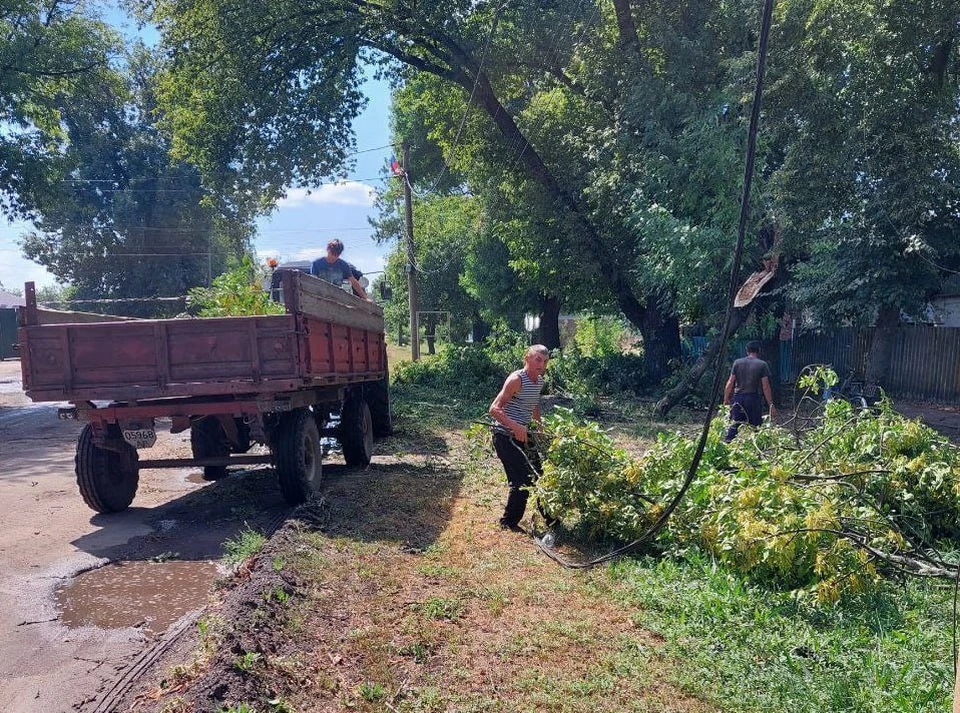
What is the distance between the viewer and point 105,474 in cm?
702

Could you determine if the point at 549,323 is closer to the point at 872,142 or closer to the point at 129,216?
the point at 872,142

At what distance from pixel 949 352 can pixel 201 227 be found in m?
34.0

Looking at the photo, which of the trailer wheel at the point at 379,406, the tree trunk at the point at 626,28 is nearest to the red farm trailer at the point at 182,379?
the trailer wheel at the point at 379,406

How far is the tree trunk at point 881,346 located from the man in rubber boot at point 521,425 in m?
11.6

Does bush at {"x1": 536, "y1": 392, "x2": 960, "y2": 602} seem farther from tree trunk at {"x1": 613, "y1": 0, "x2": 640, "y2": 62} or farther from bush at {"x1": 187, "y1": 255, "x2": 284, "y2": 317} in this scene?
tree trunk at {"x1": 613, "y1": 0, "x2": 640, "y2": 62}

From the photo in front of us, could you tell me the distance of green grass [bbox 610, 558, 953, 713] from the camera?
3.32 m

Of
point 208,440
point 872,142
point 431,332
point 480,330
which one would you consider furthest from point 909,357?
point 431,332

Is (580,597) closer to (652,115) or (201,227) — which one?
(652,115)

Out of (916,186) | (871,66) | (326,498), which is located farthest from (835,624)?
(871,66)

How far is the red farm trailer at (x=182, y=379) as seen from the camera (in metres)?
6.28

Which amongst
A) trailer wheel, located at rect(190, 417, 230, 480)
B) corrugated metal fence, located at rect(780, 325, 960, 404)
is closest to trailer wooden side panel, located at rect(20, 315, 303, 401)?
trailer wheel, located at rect(190, 417, 230, 480)

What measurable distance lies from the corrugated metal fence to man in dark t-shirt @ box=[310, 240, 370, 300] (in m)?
13.4

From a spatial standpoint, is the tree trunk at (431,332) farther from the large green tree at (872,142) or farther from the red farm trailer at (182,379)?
the red farm trailer at (182,379)

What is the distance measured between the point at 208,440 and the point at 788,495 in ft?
22.0
